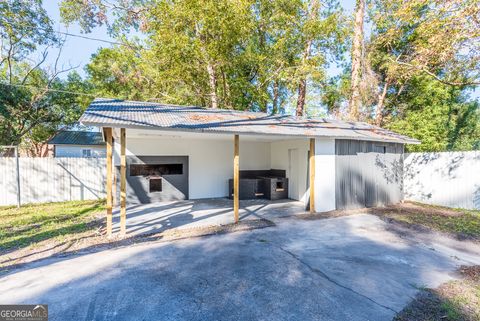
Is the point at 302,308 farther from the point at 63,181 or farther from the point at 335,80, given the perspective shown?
the point at 335,80

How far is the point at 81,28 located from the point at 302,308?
55.8 ft

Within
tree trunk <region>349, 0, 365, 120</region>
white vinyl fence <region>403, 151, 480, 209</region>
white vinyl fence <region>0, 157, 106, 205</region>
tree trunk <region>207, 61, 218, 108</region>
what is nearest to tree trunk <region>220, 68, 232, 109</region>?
tree trunk <region>207, 61, 218, 108</region>

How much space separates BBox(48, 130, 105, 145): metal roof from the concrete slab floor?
1153cm

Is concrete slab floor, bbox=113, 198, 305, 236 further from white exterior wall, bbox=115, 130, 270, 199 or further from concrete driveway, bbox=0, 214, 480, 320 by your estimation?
concrete driveway, bbox=0, 214, 480, 320

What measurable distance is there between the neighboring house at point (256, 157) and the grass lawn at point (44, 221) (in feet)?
5.48

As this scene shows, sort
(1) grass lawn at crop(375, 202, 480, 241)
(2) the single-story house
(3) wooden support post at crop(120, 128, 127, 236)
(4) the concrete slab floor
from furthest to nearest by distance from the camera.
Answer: (2) the single-story house
(4) the concrete slab floor
(1) grass lawn at crop(375, 202, 480, 241)
(3) wooden support post at crop(120, 128, 127, 236)

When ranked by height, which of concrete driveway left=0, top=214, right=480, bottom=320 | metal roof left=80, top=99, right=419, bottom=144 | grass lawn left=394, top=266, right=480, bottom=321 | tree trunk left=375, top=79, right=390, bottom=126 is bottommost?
grass lawn left=394, top=266, right=480, bottom=321

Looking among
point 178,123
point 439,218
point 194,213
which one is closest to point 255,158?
point 194,213

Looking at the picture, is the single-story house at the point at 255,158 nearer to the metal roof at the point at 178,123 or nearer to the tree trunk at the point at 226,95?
the metal roof at the point at 178,123

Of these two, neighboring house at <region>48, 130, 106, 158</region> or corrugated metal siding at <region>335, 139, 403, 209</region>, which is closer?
corrugated metal siding at <region>335, 139, 403, 209</region>

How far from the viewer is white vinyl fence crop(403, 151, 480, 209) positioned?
310 inches

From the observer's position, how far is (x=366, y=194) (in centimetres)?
816

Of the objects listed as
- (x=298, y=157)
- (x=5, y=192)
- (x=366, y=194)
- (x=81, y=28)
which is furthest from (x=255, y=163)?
(x=81, y=28)

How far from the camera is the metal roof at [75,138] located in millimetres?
16272
